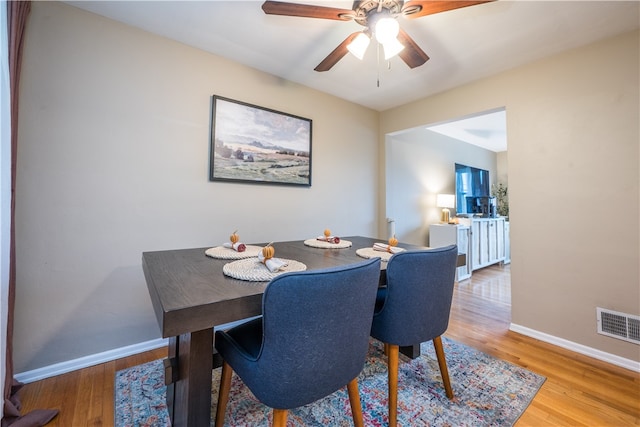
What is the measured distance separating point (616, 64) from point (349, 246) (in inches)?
91.5

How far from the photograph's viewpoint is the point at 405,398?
1496mm

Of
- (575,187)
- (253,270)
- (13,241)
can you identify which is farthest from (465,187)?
(13,241)

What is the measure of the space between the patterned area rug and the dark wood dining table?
0.29 metres

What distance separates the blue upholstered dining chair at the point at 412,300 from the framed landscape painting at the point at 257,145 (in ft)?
5.58

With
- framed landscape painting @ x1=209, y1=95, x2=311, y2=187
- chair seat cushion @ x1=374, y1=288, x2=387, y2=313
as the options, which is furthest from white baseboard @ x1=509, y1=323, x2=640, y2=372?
framed landscape painting @ x1=209, y1=95, x2=311, y2=187

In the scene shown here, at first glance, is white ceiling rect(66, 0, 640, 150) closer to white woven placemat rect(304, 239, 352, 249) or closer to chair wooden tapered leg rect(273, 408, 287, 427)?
white woven placemat rect(304, 239, 352, 249)

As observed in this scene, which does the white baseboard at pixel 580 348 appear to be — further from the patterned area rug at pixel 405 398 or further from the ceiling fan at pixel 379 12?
the ceiling fan at pixel 379 12

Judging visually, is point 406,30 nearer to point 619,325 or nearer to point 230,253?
point 230,253

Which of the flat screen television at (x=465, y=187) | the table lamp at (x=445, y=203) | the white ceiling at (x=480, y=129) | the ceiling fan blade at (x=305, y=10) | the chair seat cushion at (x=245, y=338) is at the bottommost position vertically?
the chair seat cushion at (x=245, y=338)

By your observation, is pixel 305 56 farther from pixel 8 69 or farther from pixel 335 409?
pixel 335 409

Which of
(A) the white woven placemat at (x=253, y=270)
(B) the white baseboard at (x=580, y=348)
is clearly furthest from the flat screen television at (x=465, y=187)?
(A) the white woven placemat at (x=253, y=270)

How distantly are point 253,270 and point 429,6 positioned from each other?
1.61 metres

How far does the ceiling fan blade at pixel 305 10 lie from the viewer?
4.58ft

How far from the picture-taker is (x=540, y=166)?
2244mm
